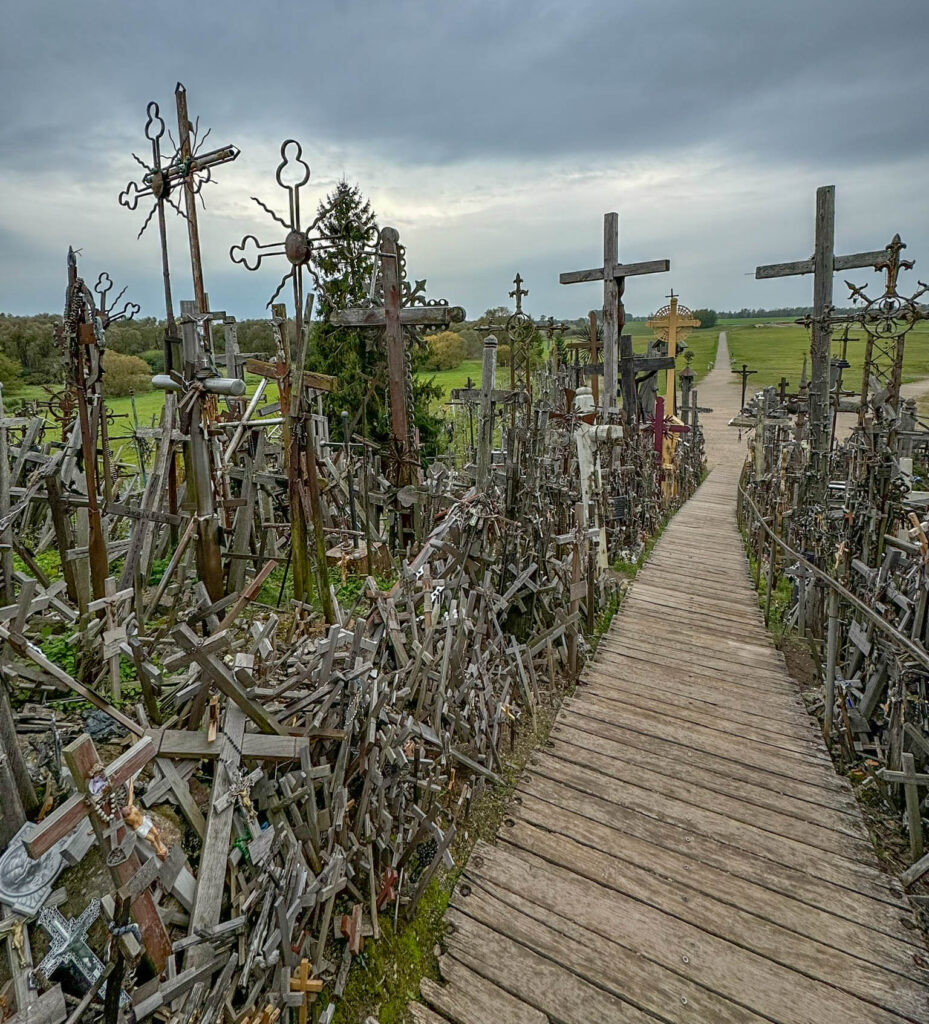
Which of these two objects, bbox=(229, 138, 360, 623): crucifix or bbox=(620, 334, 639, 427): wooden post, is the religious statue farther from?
bbox=(620, 334, 639, 427): wooden post

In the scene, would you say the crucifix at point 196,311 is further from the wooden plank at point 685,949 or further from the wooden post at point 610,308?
the wooden post at point 610,308

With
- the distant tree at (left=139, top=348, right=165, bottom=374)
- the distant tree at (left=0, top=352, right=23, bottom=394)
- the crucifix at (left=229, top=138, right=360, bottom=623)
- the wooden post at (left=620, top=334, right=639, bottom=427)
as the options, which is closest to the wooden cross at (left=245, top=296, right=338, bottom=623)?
the crucifix at (left=229, top=138, right=360, bottom=623)

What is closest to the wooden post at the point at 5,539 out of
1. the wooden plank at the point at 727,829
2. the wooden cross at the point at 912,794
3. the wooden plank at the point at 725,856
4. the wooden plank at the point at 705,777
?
the wooden plank at the point at 725,856

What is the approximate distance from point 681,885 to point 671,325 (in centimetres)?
1717

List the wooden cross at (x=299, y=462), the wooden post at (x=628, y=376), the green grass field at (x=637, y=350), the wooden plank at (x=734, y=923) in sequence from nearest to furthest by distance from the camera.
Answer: the wooden plank at (x=734, y=923) < the wooden cross at (x=299, y=462) < the wooden post at (x=628, y=376) < the green grass field at (x=637, y=350)

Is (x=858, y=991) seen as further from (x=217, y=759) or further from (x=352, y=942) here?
(x=217, y=759)

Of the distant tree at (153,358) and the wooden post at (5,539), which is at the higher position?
the distant tree at (153,358)

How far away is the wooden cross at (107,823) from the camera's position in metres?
1.80

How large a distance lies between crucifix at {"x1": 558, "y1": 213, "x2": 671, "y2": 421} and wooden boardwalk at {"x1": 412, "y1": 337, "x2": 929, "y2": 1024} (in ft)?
18.3

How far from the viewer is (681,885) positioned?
3.59 metres

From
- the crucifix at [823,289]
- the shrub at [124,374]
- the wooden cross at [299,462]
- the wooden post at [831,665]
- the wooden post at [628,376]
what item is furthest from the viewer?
the shrub at [124,374]

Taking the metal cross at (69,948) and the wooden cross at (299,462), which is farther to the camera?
the wooden cross at (299,462)

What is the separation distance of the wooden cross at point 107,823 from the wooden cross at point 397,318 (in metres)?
4.76

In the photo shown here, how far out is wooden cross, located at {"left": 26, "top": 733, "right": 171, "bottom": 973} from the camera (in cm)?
180
